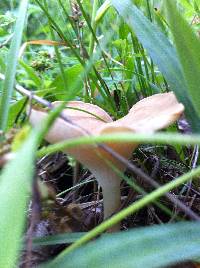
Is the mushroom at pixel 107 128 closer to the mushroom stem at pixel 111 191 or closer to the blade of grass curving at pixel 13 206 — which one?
the mushroom stem at pixel 111 191

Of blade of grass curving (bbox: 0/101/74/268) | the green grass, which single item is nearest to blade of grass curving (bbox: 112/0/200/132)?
the green grass

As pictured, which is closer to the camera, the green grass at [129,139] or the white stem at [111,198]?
the green grass at [129,139]

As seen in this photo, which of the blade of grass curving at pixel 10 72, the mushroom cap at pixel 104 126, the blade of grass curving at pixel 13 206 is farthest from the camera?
the blade of grass curving at pixel 10 72

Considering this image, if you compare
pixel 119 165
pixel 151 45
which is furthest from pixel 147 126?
pixel 151 45

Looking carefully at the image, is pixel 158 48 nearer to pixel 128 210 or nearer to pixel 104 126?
pixel 104 126

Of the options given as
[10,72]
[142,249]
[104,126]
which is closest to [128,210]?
[142,249]

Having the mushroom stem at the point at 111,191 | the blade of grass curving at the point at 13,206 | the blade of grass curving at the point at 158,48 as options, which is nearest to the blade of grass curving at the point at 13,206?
the blade of grass curving at the point at 13,206
